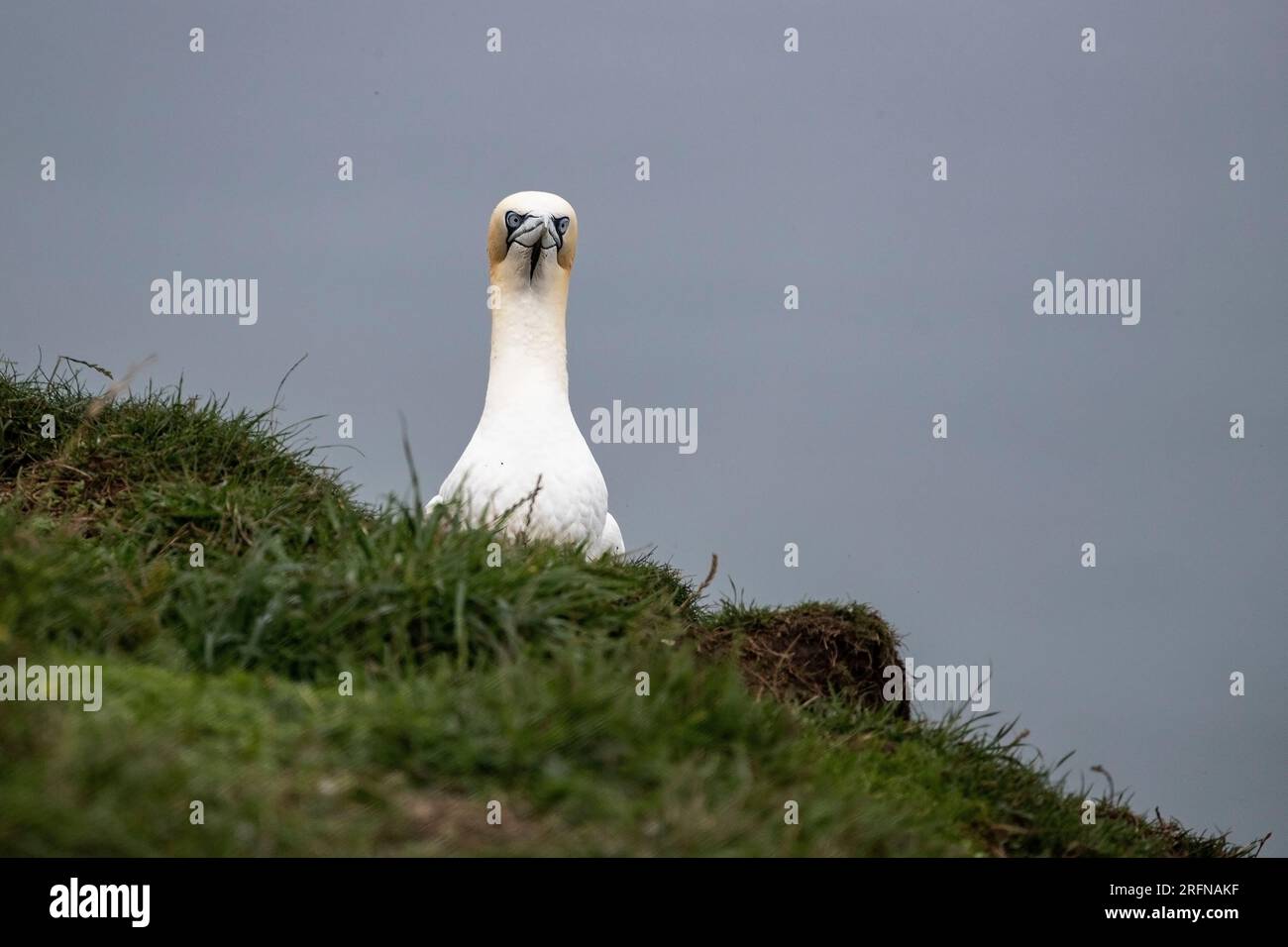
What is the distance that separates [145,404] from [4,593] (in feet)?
13.7

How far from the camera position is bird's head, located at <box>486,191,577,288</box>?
9484 mm

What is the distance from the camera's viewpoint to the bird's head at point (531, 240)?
31.1 ft

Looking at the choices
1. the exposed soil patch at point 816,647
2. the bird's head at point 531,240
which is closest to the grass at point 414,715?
the exposed soil patch at point 816,647

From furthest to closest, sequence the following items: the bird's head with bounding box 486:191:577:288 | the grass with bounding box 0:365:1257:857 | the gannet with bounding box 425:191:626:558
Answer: the bird's head with bounding box 486:191:577:288, the gannet with bounding box 425:191:626:558, the grass with bounding box 0:365:1257:857

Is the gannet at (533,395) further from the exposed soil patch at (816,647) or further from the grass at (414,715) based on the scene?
the exposed soil patch at (816,647)

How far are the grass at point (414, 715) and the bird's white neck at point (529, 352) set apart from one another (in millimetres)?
1553

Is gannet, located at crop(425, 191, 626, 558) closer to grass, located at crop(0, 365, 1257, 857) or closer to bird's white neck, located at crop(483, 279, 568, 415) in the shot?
bird's white neck, located at crop(483, 279, 568, 415)

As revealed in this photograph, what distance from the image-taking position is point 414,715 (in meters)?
4.88

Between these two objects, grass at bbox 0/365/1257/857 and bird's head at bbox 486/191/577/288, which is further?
bird's head at bbox 486/191/577/288

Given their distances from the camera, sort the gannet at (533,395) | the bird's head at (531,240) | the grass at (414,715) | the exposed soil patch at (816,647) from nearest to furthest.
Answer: the grass at (414,715) < the exposed soil patch at (816,647) < the gannet at (533,395) < the bird's head at (531,240)

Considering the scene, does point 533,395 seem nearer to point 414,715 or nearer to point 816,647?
point 816,647

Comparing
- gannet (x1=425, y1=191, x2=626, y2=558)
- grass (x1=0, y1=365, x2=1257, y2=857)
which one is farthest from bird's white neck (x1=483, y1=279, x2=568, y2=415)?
grass (x1=0, y1=365, x2=1257, y2=857)

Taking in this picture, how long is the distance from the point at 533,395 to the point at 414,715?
15.9 feet
